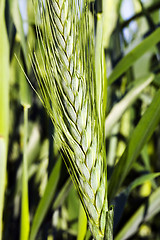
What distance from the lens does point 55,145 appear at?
54cm

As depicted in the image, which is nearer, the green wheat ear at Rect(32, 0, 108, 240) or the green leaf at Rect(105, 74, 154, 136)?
the green wheat ear at Rect(32, 0, 108, 240)

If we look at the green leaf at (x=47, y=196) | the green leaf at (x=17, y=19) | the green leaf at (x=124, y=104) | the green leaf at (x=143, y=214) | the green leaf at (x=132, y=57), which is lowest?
the green leaf at (x=143, y=214)

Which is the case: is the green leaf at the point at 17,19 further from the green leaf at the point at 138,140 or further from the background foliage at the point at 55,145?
the green leaf at the point at 138,140

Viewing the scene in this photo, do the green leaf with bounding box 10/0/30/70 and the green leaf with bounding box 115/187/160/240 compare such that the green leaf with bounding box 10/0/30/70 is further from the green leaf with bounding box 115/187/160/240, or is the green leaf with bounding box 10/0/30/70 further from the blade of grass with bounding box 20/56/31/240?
the green leaf with bounding box 115/187/160/240

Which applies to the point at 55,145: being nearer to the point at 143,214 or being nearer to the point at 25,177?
the point at 25,177

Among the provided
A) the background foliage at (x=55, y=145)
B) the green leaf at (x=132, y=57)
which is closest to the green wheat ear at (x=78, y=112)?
the background foliage at (x=55, y=145)

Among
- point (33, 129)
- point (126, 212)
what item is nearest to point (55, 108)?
point (33, 129)

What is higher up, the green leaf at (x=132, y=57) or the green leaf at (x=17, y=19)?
the green leaf at (x=17, y=19)

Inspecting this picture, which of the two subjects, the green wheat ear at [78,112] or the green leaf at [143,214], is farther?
the green leaf at [143,214]

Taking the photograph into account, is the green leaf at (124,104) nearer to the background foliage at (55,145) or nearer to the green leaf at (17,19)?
the background foliage at (55,145)

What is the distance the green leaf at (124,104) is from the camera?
20.9 inches

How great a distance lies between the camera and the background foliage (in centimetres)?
46

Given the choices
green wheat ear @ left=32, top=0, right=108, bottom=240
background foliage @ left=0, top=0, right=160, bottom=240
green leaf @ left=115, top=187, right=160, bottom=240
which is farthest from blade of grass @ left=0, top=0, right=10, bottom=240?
green leaf @ left=115, top=187, right=160, bottom=240

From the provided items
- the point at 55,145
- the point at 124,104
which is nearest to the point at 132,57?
Result: the point at 124,104
